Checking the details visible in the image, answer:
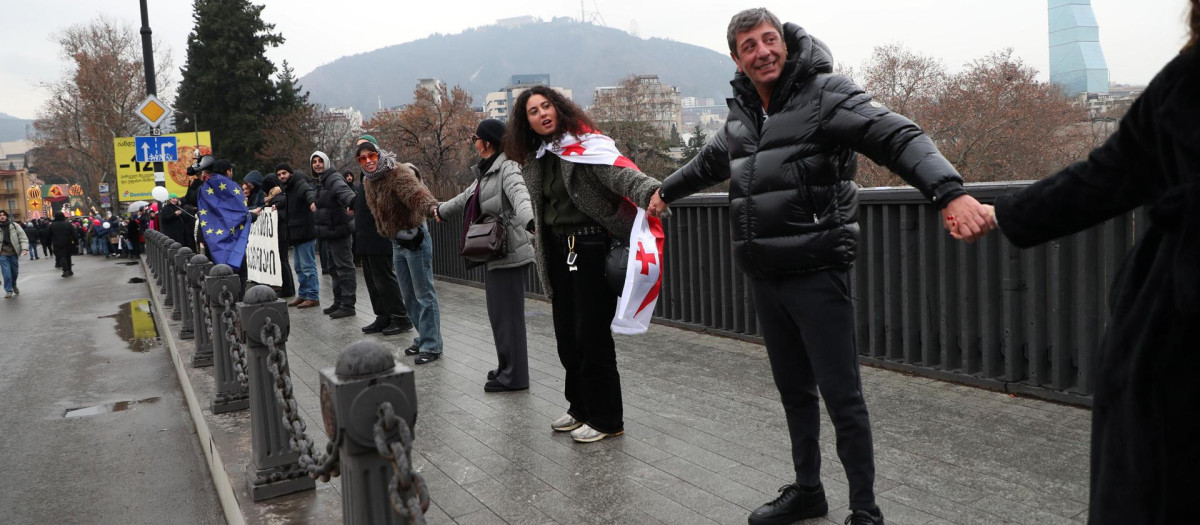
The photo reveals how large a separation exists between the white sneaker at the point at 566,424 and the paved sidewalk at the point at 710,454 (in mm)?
66

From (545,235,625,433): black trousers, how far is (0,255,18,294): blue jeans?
2053 cm

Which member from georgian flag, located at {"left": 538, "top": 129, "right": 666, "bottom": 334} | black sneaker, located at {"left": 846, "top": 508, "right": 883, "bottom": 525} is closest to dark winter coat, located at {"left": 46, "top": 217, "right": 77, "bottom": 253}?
georgian flag, located at {"left": 538, "top": 129, "right": 666, "bottom": 334}

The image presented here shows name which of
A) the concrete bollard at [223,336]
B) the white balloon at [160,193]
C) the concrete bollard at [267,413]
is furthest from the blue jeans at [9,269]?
the concrete bollard at [267,413]

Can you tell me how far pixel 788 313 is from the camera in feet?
11.6

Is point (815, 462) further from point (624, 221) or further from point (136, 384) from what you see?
point (136, 384)

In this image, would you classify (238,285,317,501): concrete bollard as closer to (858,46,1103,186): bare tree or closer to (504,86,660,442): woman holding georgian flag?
(504,86,660,442): woman holding georgian flag

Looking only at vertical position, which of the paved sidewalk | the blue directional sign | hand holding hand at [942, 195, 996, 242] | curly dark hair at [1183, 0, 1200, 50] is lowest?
the paved sidewalk

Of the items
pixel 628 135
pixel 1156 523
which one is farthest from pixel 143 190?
pixel 628 135

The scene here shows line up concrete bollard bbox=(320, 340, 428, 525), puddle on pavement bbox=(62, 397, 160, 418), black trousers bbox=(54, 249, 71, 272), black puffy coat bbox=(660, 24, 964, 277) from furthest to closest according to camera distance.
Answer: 1. black trousers bbox=(54, 249, 71, 272)
2. puddle on pavement bbox=(62, 397, 160, 418)
3. black puffy coat bbox=(660, 24, 964, 277)
4. concrete bollard bbox=(320, 340, 428, 525)

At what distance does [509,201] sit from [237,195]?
5655 millimetres

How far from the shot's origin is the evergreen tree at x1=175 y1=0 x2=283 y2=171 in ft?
178

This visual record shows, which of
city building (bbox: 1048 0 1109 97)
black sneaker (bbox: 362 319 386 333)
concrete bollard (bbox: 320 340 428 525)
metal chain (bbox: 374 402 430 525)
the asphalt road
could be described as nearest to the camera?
metal chain (bbox: 374 402 430 525)

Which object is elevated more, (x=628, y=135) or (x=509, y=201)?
(x=628, y=135)

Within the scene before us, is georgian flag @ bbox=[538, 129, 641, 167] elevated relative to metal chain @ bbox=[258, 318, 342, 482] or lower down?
elevated
